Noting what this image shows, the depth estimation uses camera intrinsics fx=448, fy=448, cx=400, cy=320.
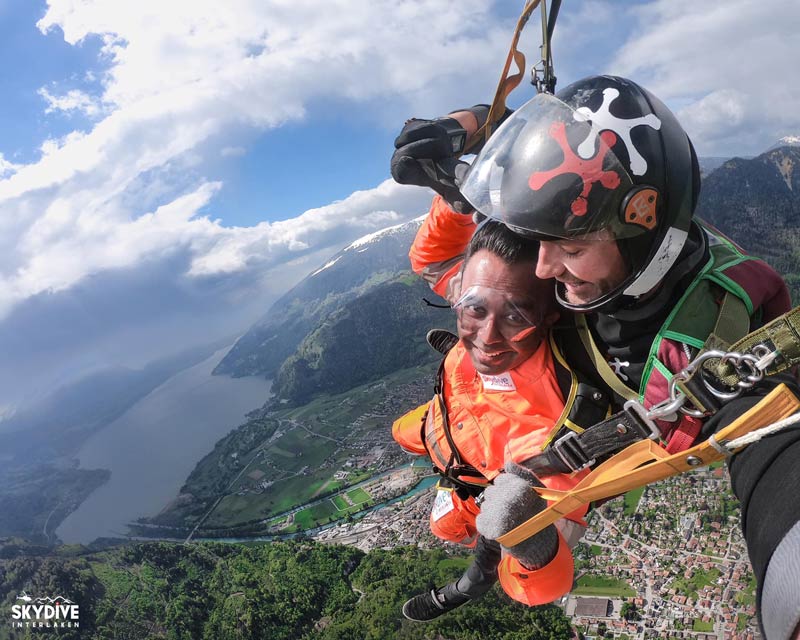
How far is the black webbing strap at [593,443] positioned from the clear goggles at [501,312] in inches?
20.6

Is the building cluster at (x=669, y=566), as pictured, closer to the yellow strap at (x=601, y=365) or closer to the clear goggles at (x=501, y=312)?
the yellow strap at (x=601, y=365)

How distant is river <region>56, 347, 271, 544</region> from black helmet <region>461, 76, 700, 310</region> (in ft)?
218

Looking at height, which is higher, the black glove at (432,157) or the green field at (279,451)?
the black glove at (432,157)

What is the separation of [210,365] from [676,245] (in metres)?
133

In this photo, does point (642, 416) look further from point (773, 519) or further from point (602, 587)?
point (602, 587)

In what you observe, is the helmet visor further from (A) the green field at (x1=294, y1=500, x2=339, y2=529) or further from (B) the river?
(B) the river

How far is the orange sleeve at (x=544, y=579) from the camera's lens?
2283mm

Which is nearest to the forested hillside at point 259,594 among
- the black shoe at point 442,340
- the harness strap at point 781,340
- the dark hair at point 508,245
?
the black shoe at point 442,340

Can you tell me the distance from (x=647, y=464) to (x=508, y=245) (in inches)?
43.8

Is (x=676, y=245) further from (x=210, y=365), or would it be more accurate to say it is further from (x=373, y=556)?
(x=210, y=365)

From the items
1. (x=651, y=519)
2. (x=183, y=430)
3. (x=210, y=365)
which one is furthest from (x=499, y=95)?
(x=210, y=365)

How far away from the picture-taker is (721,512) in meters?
27.9

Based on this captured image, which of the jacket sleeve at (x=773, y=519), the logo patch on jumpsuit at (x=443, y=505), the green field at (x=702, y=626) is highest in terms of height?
the jacket sleeve at (x=773, y=519)

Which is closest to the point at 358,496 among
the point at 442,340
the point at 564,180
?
the point at 442,340
